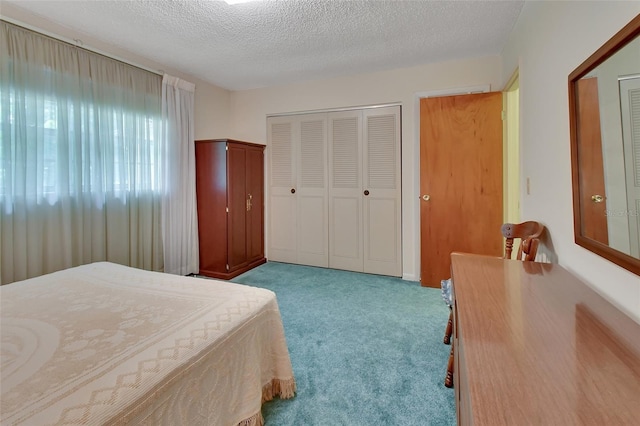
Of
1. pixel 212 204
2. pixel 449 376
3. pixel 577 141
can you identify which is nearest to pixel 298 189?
pixel 212 204

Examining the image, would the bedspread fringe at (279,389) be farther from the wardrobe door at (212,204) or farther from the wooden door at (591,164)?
the wardrobe door at (212,204)

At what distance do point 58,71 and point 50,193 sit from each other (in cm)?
98

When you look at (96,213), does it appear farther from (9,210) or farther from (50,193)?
(9,210)

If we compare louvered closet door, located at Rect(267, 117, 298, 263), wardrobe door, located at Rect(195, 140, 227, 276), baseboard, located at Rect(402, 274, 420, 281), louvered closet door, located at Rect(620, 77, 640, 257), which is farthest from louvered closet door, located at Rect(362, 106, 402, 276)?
louvered closet door, located at Rect(620, 77, 640, 257)

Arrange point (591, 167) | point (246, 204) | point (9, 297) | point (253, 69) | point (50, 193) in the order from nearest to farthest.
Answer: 1. point (591, 167)
2. point (9, 297)
3. point (50, 193)
4. point (253, 69)
5. point (246, 204)

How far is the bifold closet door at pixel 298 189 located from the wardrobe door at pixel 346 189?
0.39ft

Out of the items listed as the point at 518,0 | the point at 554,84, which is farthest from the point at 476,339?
the point at 518,0

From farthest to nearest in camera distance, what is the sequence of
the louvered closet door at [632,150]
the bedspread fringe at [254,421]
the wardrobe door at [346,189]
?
the wardrobe door at [346,189] → the bedspread fringe at [254,421] → the louvered closet door at [632,150]

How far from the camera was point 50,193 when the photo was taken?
2439 millimetres

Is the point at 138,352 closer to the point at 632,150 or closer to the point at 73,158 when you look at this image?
the point at 632,150

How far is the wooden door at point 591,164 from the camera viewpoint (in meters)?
1.07

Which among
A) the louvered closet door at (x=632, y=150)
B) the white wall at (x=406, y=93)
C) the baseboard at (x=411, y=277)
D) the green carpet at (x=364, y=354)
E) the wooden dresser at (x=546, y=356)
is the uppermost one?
the white wall at (x=406, y=93)

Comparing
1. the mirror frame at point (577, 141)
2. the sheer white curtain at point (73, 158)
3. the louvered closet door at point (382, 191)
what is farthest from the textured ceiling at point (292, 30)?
the mirror frame at point (577, 141)

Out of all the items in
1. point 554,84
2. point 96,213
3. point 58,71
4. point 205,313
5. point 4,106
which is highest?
point 58,71
